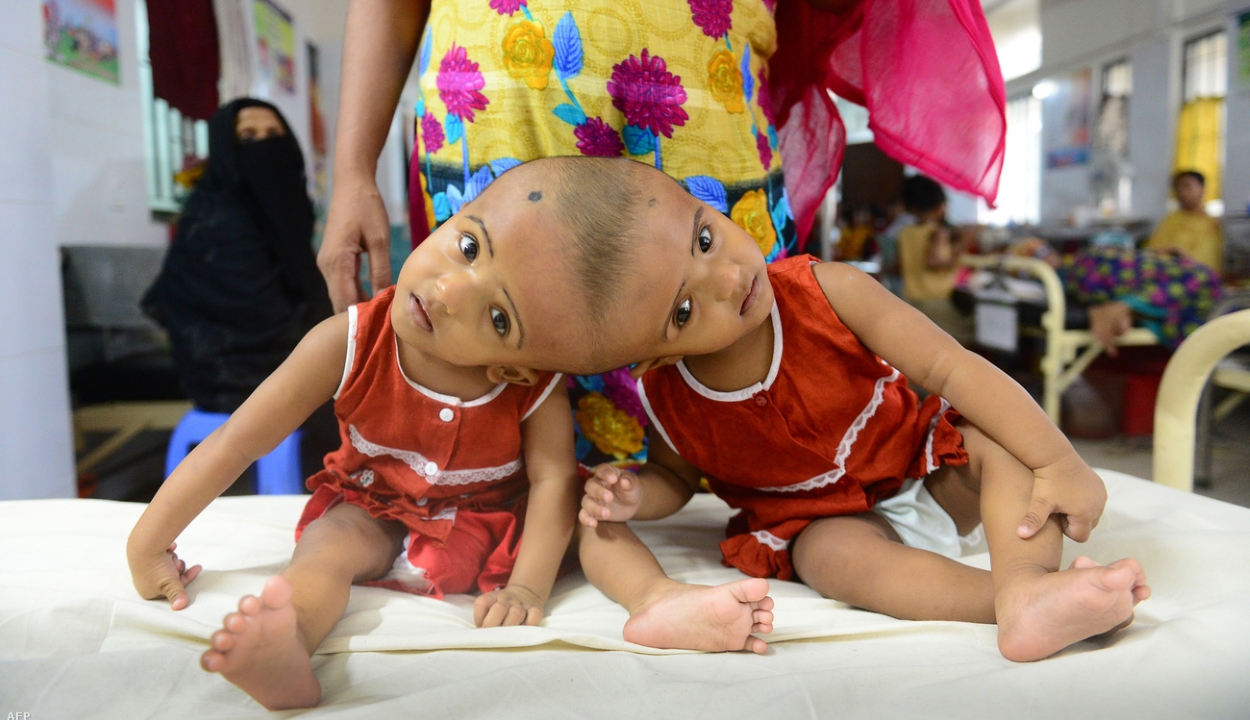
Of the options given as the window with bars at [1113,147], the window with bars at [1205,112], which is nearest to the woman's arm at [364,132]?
the window with bars at [1205,112]

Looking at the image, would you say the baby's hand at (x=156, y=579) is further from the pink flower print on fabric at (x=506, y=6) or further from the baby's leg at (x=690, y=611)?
the pink flower print on fabric at (x=506, y=6)

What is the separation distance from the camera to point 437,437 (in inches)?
28.9

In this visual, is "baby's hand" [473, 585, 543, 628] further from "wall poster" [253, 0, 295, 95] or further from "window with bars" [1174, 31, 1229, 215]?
"window with bars" [1174, 31, 1229, 215]

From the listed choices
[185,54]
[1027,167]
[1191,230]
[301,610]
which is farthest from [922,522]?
[1027,167]

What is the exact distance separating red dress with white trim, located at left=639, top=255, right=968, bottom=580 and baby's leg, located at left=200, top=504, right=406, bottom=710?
309mm

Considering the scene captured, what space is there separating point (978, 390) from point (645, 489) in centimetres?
33

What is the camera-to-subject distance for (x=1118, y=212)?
14.0ft

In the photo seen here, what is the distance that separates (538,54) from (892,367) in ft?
1.49

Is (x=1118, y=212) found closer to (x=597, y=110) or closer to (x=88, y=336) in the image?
(x=597, y=110)

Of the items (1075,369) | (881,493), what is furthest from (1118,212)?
(881,493)

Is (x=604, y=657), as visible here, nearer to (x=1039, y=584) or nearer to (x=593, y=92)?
(x=1039, y=584)

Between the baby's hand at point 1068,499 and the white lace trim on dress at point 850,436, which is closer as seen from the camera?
the baby's hand at point 1068,499

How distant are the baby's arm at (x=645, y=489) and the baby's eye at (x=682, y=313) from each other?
0.19m

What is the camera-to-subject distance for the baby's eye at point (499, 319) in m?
0.57
